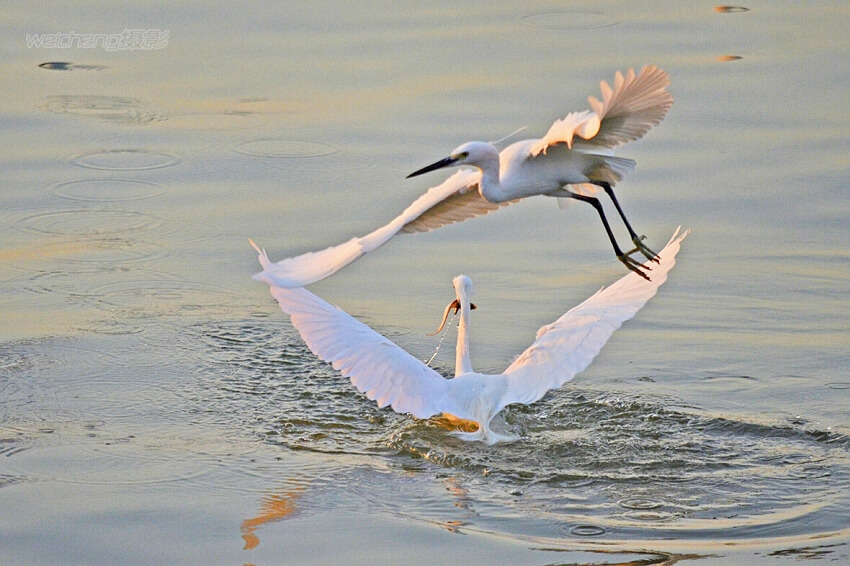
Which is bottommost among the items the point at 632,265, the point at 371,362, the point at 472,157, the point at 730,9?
the point at 371,362

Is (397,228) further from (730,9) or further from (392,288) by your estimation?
(730,9)

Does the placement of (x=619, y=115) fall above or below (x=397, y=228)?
above

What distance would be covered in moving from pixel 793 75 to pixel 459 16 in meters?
3.44

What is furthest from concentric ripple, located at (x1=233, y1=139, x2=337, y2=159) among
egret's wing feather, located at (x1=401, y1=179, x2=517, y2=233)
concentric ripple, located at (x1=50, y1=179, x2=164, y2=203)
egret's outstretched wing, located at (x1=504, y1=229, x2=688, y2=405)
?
egret's outstretched wing, located at (x1=504, y1=229, x2=688, y2=405)

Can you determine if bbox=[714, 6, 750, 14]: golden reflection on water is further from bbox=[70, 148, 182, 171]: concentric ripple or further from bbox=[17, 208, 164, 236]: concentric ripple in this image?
bbox=[17, 208, 164, 236]: concentric ripple

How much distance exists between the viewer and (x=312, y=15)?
42.9 ft

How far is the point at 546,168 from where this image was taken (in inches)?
241

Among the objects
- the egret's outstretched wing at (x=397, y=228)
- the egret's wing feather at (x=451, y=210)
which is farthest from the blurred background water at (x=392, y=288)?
the egret's wing feather at (x=451, y=210)

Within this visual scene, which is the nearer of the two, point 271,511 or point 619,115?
point 619,115

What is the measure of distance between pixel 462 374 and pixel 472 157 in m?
1.30

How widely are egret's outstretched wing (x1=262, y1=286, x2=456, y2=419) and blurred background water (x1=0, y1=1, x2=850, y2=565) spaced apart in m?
0.27

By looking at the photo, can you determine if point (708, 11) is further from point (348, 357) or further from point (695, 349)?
point (348, 357)

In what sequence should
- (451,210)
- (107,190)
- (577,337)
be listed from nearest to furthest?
(577,337) < (451,210) < (107,190)

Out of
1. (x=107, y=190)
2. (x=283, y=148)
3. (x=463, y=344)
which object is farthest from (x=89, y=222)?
(x=463, y=344)
